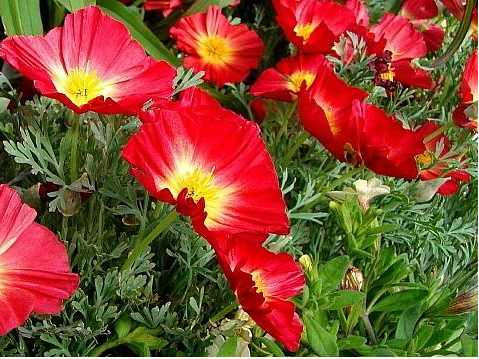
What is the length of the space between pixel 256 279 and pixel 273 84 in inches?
9.6

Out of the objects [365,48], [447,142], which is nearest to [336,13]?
[365,48]

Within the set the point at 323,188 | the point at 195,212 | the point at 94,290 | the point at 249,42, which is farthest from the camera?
the point at 249,42

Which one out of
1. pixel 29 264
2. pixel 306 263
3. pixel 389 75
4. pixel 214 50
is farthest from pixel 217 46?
→ pixel 29 264

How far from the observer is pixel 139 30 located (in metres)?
0.75

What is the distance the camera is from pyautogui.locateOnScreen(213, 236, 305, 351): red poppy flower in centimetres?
46

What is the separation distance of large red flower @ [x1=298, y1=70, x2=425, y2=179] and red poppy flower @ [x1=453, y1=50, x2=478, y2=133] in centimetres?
10

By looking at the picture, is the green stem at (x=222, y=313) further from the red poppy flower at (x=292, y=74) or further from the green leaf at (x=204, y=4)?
the green leaf at (x=204, y=4)

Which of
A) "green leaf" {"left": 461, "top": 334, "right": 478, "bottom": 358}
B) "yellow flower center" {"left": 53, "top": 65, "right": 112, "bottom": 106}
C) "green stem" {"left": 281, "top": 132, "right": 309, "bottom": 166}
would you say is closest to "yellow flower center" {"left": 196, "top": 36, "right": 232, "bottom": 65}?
"green stem" {"left": 281, "top": 132, "right": 309, "bottom": 166}

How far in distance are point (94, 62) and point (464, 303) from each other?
325 mm

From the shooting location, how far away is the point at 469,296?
59cm

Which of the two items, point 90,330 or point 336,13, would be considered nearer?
point 90,330

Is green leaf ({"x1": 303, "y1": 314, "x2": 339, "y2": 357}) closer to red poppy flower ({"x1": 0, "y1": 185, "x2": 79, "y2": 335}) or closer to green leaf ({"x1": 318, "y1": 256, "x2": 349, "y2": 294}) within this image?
green leaf ({"x1": 318, "y1": 256, "x2": 349, "y2": 294})

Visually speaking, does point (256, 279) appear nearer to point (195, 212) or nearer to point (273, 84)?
point (195, 212)

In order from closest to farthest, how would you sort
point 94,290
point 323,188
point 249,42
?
1. point 94,290
2. point 323,188
3. point 249,42
